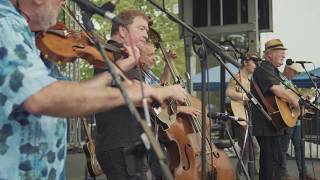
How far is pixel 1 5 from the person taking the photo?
89.1 inches

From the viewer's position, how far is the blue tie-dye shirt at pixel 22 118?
6.94ft

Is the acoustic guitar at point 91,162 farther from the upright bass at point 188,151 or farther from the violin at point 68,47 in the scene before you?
the violin at point 68,47

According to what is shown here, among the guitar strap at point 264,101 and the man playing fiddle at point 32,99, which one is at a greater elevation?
the man playing fiddle at point 32,99

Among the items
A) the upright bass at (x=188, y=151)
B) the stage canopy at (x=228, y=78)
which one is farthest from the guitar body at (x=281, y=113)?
the stage canopy at (x=228, y=78)

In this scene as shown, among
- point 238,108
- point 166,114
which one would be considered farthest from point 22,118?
point 238,108

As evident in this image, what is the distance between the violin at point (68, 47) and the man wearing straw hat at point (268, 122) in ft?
11.5

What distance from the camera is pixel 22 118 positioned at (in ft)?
Answer: 7.41

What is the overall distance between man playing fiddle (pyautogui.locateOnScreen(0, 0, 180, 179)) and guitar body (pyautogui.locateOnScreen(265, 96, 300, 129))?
15.2ft

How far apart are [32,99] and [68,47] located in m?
1.41

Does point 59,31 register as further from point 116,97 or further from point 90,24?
point 116,97

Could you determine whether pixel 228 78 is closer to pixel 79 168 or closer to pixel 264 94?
pixel 79 168

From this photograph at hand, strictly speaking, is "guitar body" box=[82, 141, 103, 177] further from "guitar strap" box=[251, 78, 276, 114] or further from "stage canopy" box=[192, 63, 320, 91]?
"stage canopy" box=[192, 63, 320, 91]

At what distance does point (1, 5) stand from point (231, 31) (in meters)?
7.51

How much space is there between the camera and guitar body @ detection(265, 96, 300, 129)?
22.0 feet
